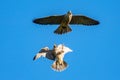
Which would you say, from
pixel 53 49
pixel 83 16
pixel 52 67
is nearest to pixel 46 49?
pixel 53 49

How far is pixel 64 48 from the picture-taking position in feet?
55.7

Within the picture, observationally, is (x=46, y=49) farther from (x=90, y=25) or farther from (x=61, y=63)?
(x=90, y=25)

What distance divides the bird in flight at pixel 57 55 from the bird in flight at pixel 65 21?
1.01 meters

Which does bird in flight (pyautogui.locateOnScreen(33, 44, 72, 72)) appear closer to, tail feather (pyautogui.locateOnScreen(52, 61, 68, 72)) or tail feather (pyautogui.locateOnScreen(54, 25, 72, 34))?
tail feather (pyautogui.locateOnScreen(52, 61, 68, 72))

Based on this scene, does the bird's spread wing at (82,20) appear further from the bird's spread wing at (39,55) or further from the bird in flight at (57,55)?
the bird's spread wing at (39,55)

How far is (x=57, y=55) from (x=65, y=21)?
7.25 feet

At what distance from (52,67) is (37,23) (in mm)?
3192

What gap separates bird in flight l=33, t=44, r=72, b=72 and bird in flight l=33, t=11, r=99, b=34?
1007mm

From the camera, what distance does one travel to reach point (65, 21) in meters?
18.7

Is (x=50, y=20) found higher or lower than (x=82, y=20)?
lower

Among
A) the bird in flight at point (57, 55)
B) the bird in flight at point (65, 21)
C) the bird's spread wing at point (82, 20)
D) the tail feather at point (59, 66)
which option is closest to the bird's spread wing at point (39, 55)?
the bird in flight at point (57, 55)

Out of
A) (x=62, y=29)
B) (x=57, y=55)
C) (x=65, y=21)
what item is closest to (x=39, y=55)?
(x=57, y=55)

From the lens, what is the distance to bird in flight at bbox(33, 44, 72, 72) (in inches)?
661

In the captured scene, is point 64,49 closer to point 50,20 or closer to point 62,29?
point 62,29
